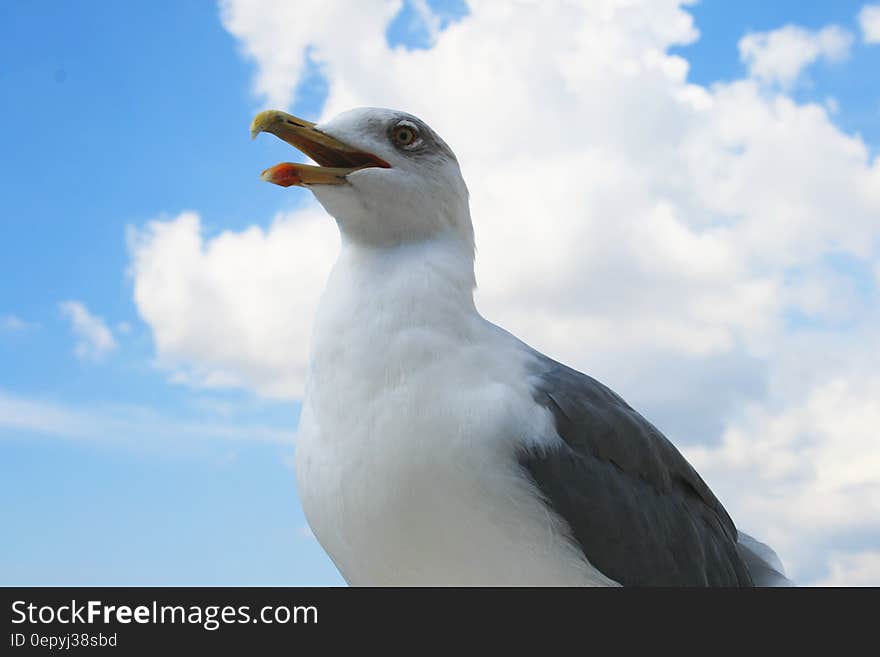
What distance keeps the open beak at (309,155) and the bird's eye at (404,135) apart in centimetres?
15

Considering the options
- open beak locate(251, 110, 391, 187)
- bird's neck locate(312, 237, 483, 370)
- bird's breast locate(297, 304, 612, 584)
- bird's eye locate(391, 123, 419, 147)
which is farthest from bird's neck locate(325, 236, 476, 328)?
bird's eye locate(391, 123, 419, 147)

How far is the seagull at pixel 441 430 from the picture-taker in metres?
3.44

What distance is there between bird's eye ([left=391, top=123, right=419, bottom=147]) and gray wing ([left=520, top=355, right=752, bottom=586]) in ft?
3.85

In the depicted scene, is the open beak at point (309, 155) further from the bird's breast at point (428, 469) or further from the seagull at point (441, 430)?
the bird's breast at point (428, 469)

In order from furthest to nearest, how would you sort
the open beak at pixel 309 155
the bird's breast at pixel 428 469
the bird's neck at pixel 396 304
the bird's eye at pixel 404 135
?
the bird's eye at pixel 404 135 → the open beak at pixel 309 155 → the bird's neck at pixel 396 304 → the bird's breast at pixel 428 469

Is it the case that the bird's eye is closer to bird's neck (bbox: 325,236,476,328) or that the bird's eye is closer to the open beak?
the open beak

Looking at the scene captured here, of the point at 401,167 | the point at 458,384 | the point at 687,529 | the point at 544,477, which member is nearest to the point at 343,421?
the point at 458,384

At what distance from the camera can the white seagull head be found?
3.87 m

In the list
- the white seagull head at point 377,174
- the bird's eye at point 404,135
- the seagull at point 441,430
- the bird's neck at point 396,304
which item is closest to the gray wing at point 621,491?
the seagull at point 441,430

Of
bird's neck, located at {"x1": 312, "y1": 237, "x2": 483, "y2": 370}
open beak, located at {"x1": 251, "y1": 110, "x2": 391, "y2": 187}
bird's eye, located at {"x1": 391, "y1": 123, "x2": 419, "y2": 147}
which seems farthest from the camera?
bird's eye, located at {"x1": 391, "y1": 123, "x2": 419, "y2": 147}

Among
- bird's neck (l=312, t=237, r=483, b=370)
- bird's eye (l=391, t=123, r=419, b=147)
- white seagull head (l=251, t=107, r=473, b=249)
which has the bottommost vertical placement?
bird's neck (l=312, t=237, r=483, b=370)
